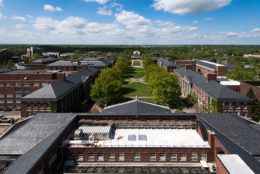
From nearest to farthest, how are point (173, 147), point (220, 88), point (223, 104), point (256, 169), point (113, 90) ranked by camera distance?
1. point (256, 169)
2. point (173, 147)
3. point (223, 104)
4. point (220, 88)
5. point (113, 90)

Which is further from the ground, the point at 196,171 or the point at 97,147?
the point at 97,147

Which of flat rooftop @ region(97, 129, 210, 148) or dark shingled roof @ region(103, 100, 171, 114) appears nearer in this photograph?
flat rooftop @ region(97, 129, 210, 148)

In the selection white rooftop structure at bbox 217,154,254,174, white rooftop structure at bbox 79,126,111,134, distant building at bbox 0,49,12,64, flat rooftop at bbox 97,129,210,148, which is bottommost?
flat rooftop at bbox 97,129,210,148

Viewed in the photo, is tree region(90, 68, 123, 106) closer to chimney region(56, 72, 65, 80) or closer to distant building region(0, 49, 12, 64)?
chimney region(56, 72, 65, 80)

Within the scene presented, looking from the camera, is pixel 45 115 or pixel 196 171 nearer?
pixel 196 171

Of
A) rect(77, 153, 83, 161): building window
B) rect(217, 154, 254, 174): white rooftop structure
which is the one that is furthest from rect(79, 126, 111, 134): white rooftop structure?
rect(217, 154, 254, 174): white rooftop structure

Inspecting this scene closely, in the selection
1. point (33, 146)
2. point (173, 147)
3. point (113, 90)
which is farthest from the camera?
point (113, 90)

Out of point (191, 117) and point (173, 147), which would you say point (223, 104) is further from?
point (173, 147)

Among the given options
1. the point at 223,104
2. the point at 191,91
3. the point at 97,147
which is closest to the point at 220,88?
the point at 223,104
